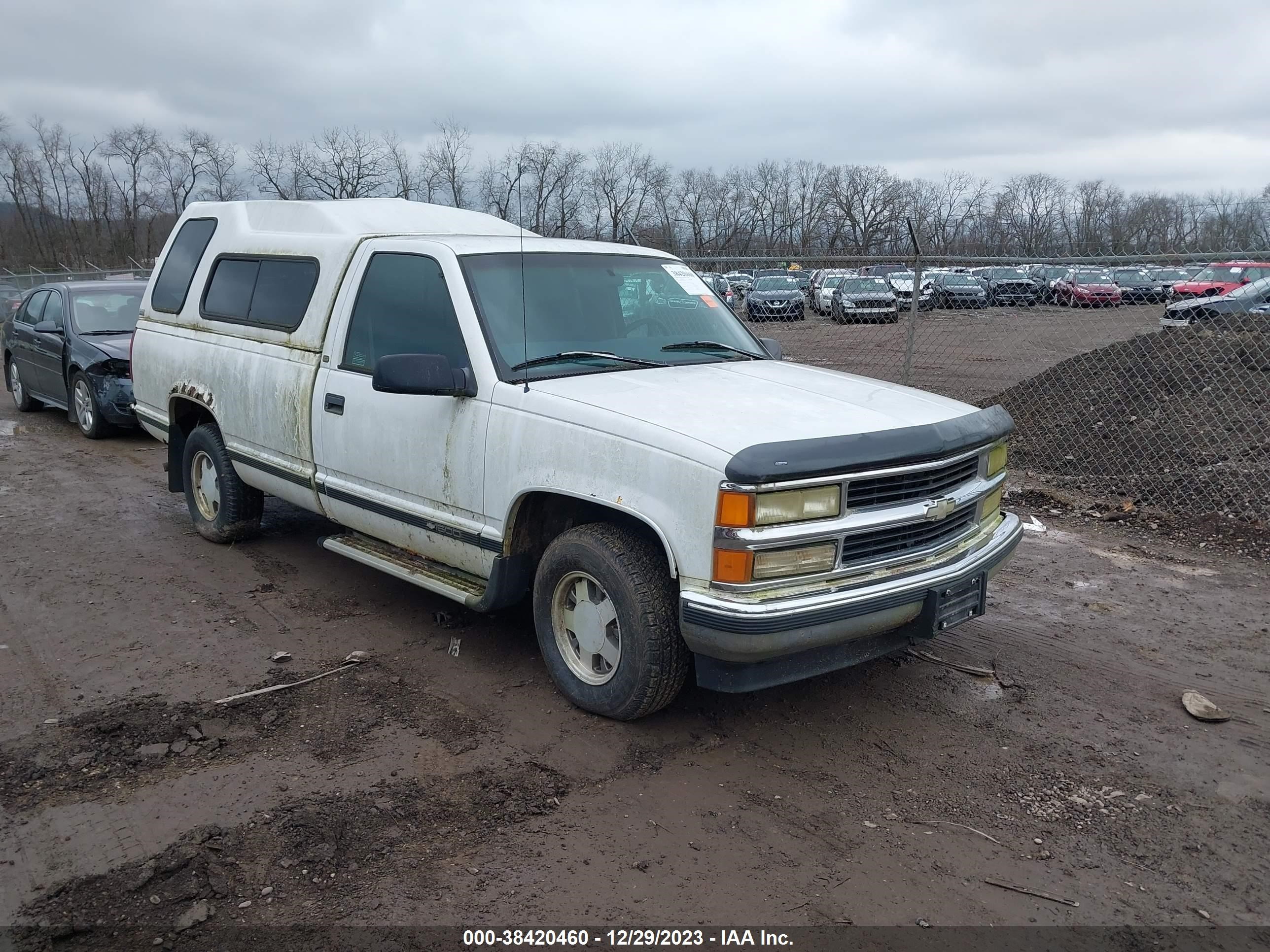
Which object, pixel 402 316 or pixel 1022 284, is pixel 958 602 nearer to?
pixel 402 316

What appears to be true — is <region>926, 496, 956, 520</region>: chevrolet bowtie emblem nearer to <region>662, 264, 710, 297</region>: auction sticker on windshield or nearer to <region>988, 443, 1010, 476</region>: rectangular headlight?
<region>988, 443, 1010, 476</region>: rectangular headlight

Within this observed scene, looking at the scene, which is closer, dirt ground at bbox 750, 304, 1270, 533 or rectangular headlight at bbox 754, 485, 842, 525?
rectangular headlight at bbox 754, 485, 842, 525

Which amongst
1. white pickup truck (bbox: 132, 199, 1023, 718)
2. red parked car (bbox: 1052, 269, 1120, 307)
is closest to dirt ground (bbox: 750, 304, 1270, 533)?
red parked car (bbox: 1052, 269, 1120, 307)

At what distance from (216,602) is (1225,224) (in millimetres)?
18893

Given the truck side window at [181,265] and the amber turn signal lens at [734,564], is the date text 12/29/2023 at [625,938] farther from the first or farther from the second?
the truck side window at [181,265]

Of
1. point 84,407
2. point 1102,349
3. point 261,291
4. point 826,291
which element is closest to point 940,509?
point 261,291

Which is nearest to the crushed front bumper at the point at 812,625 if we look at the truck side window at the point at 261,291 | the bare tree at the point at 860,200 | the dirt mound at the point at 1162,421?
the truck side window at the point at 261,291

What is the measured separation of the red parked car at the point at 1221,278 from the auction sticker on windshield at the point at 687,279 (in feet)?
14.4

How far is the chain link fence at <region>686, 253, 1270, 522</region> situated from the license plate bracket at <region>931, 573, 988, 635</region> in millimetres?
3590

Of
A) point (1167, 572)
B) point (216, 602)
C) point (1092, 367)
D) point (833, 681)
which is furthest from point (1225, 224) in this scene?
point (216, 602)

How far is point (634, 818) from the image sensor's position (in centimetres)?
337

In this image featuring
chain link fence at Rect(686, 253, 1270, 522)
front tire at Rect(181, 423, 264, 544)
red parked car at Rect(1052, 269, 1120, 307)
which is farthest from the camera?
red parked car at Rect(1052, 269, 1120, 307)

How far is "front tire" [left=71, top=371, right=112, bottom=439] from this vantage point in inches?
406

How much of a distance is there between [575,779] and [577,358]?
187 cm
